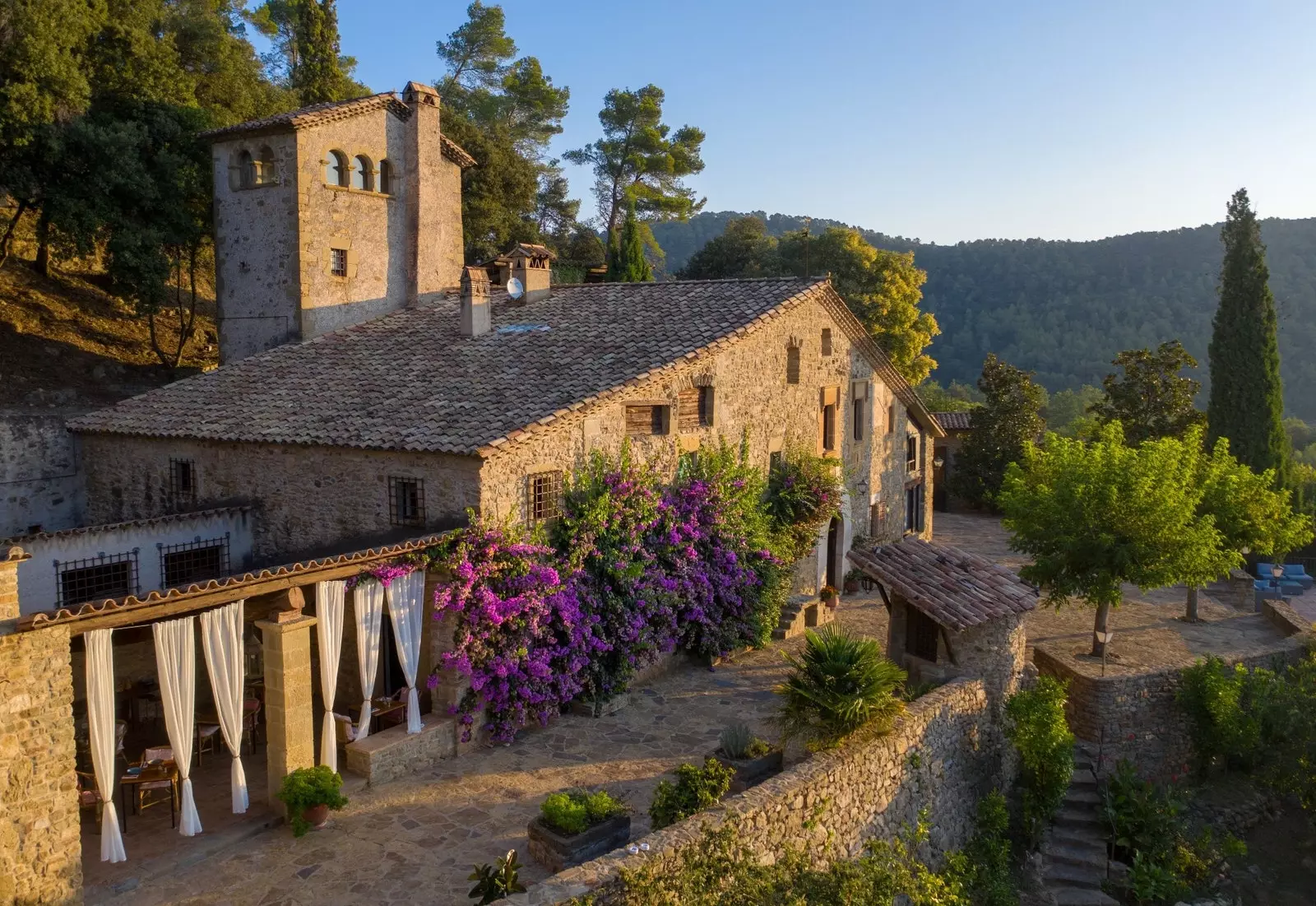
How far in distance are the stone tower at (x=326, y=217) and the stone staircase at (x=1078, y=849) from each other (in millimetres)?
17207

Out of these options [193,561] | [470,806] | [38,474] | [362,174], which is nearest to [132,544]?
[193,561]

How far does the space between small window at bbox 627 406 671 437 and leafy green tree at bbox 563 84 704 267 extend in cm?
2888

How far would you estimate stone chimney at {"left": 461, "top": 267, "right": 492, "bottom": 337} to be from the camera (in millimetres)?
18062

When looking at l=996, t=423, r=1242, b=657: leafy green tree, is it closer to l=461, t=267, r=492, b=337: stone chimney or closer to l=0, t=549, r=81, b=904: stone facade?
l=461, t=267, r=492, b=337: stone chimney

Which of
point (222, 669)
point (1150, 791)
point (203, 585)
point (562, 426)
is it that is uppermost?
point (562, 426)

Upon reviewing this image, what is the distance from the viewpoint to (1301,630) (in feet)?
61.3

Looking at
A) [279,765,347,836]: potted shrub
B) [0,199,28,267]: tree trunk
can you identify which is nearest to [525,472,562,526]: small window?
[279,765,347,836]: potted shrub

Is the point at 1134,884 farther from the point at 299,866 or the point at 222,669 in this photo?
the point at 222,669

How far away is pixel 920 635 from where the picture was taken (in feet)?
49.5

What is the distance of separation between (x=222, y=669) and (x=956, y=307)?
6393 centimetres

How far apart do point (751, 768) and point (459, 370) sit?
865 cm

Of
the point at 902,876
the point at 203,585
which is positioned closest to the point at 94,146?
the point at 203,585

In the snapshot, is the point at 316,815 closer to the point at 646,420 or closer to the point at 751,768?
the point at 751,768

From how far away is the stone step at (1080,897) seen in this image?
503 inches
